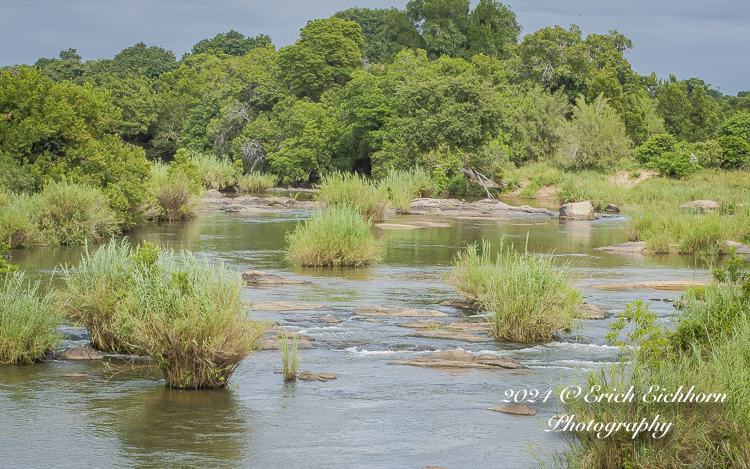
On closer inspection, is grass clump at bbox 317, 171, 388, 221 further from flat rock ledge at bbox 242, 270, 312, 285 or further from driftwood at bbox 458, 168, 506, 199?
driftwood at bbox 458, 168, 506, 199

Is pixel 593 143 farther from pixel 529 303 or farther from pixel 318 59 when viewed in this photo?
pixel 529 303

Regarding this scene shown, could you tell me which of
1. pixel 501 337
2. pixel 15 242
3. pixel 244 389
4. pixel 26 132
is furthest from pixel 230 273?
pixel 26 132

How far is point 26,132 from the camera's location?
76.9 feet

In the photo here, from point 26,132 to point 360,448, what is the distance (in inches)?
795

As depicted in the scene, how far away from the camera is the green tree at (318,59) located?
63.5 m

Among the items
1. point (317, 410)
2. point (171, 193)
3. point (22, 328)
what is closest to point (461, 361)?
point (317, 410)

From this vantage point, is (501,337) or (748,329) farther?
(501,337)

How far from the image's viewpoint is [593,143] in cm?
5303

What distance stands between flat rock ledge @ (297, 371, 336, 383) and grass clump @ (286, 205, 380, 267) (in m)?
9.56

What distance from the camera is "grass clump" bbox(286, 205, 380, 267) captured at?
738 inches

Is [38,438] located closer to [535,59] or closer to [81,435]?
[81,435]

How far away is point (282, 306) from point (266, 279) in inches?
119

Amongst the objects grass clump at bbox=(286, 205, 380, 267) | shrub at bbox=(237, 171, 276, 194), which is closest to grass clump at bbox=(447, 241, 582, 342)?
grass clump at bbox=(286, 205, 380, 267)

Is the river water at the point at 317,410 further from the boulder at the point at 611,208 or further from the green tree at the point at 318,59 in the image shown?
the green tree at the point at 318,59
